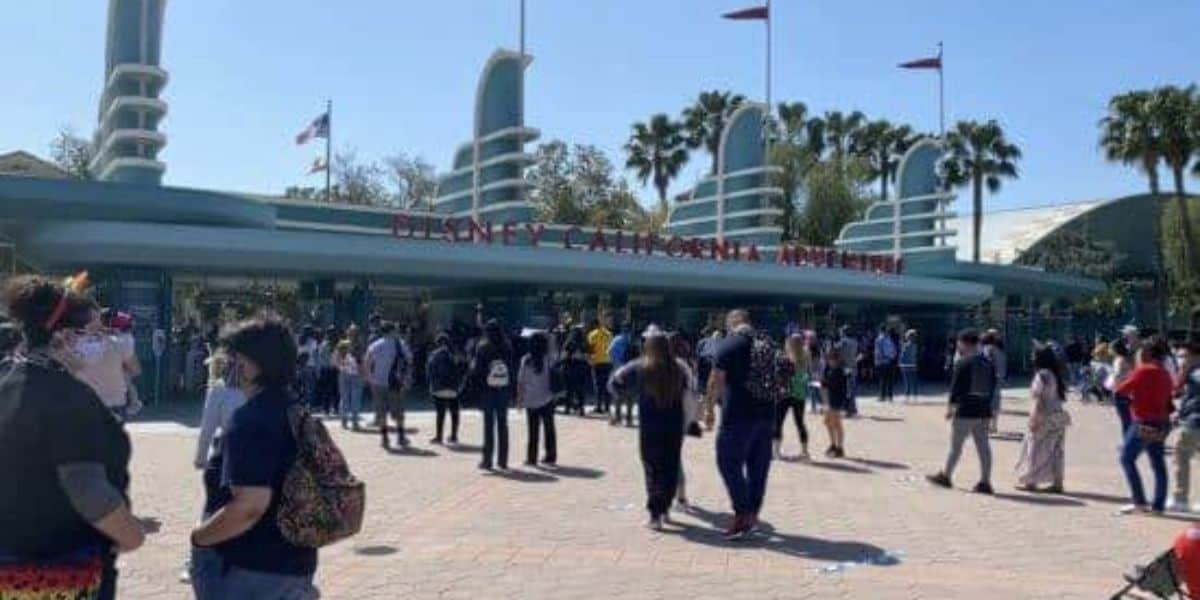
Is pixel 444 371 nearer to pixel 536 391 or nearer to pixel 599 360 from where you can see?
pixel 536 391

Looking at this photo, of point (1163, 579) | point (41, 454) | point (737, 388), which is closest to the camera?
point (41, 454)

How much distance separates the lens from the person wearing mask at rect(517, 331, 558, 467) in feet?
40.7

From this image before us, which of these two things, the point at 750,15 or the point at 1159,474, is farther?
the point at 750,15

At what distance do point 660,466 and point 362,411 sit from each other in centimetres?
1170

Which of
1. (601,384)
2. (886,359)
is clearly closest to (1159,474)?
(601,384)

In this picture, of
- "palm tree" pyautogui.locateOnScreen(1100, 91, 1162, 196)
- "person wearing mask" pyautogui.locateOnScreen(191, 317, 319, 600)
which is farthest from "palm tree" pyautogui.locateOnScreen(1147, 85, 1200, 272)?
"person wearing mask" pyautogui.locateOnScreen(191, 317, 319, 600)

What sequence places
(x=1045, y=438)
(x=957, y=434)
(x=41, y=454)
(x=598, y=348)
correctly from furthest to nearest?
(x=598, y=348), (x=1045, y=438), (x=957, y=434), (x=41, y=454)

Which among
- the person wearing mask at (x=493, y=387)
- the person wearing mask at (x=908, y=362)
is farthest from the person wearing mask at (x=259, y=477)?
the person wearing mask at (x=908, y=362)

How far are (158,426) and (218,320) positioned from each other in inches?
313

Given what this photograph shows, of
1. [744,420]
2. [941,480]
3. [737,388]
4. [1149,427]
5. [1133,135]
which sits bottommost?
[941,480]

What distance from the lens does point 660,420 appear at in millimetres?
9086

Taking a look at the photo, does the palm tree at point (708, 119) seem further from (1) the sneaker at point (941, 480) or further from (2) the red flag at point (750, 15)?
(1) the sneaker at point (941, 480)

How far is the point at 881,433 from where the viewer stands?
17.6 m

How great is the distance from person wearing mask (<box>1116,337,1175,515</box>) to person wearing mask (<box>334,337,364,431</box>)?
32.6ft
